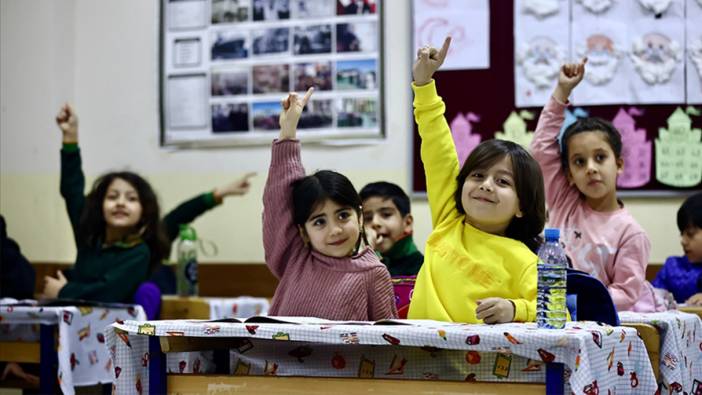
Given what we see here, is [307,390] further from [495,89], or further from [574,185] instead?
[495,89]

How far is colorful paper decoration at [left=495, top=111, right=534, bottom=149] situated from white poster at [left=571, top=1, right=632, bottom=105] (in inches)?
9.4

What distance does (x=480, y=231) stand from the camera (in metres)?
2.30

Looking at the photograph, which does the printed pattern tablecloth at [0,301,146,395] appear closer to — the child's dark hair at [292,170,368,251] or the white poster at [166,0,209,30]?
the child's dark hair at [292,170,368,251]

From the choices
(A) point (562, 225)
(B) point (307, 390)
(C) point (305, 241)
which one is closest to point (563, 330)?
(B) point (307, 390)

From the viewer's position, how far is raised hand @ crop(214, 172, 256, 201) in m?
4.55

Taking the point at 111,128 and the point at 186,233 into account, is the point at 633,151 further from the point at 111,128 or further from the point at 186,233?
the point at 111,128

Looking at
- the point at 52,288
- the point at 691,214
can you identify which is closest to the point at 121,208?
the point at 52,288

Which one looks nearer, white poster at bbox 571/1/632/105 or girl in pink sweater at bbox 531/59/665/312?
girl in pink sweater at bbox 531/59/665/312

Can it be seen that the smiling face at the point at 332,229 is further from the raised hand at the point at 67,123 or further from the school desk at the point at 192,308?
the raised hand at the point at 67,123

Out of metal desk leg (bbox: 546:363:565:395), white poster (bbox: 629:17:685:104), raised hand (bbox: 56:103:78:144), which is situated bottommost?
metal desk leg (bbox: 546:363:565:395)

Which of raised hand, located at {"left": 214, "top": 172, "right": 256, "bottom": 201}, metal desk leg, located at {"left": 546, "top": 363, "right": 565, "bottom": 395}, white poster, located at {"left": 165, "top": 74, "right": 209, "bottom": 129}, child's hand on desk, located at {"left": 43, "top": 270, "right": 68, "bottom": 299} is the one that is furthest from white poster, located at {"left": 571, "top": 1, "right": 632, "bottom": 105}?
metal desk leg, located at {"left": 546, "top": 363, "right": 565, "bottom": 395}

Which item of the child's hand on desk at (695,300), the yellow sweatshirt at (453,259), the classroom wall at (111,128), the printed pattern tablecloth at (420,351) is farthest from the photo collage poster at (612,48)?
the printed pattern tablecloth at (420,351)

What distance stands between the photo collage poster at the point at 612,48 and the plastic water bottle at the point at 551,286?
2.56 metres

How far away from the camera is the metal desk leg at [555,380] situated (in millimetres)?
1709
